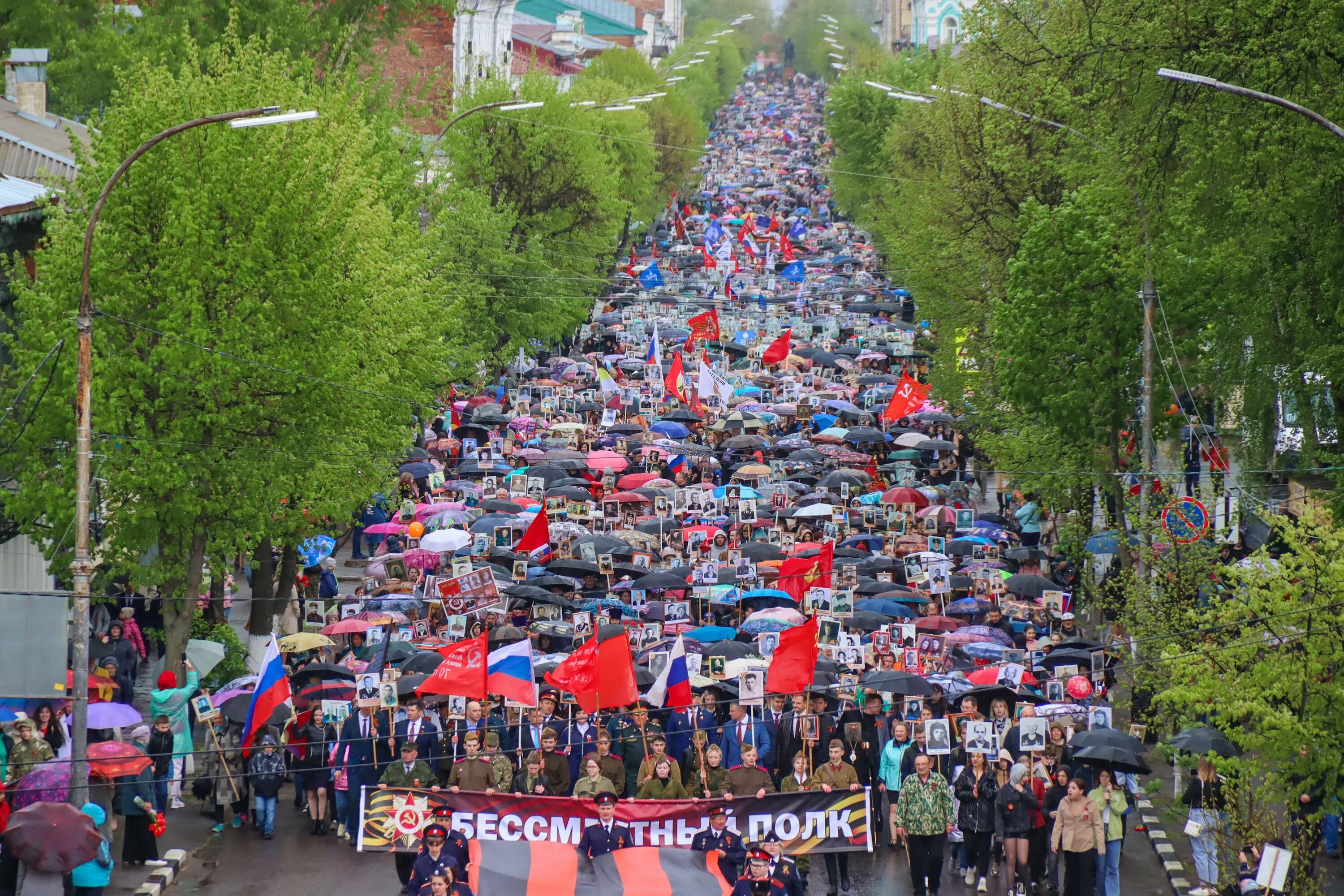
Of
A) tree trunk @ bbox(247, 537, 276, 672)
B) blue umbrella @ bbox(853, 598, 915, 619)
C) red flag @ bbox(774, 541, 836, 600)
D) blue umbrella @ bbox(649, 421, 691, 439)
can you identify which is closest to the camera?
blue umbrella @ bbox(853, 598, 915, 619)

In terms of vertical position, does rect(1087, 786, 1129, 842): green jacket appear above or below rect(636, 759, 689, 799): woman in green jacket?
below

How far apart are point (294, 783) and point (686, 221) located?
307ft

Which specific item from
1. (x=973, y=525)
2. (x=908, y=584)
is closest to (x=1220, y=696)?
(x=908, y=584)

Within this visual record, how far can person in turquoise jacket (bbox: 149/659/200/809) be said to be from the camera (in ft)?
66.3

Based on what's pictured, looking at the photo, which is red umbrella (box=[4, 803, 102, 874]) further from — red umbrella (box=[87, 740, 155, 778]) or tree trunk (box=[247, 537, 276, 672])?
tree trunk (box=[247, 537, 276, 672])

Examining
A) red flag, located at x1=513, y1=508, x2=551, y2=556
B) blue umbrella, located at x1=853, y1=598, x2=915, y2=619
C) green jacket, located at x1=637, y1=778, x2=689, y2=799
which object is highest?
red flag, located at x1=513, y1=508, x2=551, y2=556

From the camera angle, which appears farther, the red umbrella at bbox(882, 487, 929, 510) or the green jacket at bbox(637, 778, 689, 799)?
the red umbrella at bbox(882, 487, 929, 510)

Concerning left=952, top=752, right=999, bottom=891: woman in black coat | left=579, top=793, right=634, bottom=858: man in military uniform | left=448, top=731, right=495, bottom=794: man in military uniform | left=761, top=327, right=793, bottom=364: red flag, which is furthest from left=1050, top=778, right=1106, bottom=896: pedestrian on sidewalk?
left=761, top=327, right=793, bottom=364: red flag

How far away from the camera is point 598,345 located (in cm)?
6575

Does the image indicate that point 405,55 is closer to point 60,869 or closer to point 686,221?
point 686,221

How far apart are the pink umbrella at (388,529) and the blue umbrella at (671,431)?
31.7 feet

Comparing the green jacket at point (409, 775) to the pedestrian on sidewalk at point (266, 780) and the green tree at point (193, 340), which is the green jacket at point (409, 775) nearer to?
the pedestrian on sidewalk at point (266, 780)

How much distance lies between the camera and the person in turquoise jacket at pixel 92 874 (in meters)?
16.4

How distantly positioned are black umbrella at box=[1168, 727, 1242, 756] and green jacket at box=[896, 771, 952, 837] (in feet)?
8.19
